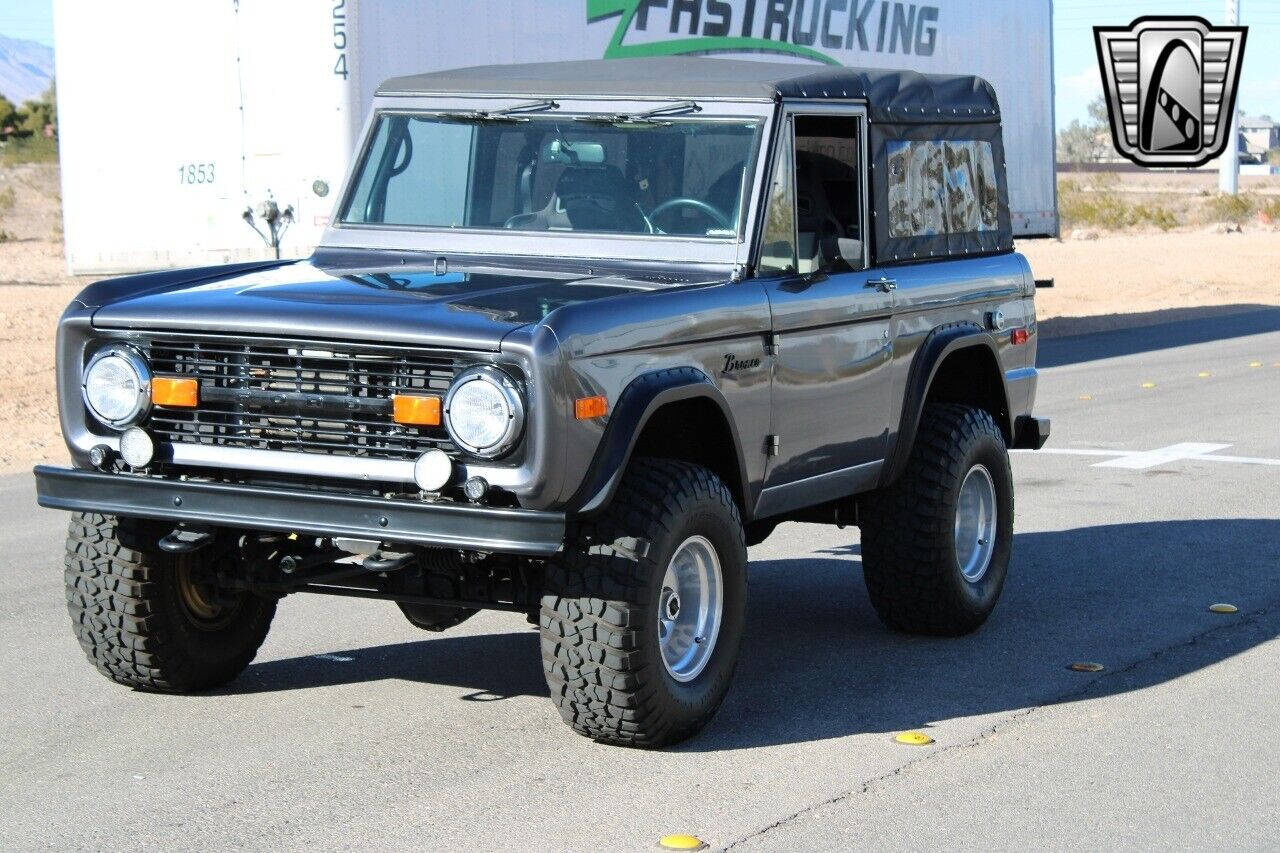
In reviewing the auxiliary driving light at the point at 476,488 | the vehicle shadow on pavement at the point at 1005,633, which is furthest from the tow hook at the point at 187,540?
the vehicle shadow on pavement at the point at 1005,633

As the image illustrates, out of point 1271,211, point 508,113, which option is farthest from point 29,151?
point 508,113

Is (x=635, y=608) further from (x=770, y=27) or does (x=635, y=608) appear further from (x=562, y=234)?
(x=770, y=27)

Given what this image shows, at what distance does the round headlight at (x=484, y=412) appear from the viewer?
4996mm

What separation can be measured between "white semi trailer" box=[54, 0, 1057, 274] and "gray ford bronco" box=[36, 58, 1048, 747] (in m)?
5.45

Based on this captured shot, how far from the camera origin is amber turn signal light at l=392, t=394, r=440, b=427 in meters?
5.08

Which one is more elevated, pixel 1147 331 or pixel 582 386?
pixel 582 386

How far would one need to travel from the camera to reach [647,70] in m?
6.88

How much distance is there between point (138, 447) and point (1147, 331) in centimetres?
1974

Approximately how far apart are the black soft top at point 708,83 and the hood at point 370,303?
0.88 m

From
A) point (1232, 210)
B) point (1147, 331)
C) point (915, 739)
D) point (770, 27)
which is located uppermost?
point (770, 27)

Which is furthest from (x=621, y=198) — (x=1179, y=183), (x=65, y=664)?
(x=1179, y=183)

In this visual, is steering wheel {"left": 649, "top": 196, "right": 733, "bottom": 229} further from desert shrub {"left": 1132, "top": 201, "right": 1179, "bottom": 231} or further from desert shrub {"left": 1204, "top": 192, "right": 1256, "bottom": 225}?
desert shrub {"left": 1204, "top": 192, "right": 1256, "bottom": 225}

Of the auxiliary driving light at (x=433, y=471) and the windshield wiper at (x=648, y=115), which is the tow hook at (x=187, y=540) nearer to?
the auxiliary driving light at (x=433, y=471)

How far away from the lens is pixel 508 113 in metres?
6.72
